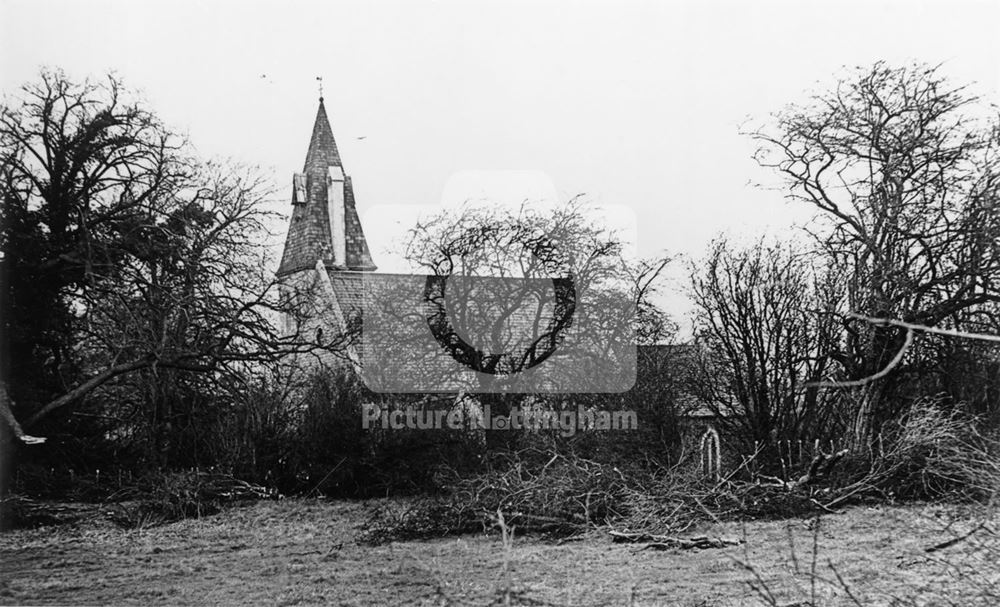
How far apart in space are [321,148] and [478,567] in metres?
11.0

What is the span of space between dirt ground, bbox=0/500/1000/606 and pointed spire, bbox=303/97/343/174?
7.08m

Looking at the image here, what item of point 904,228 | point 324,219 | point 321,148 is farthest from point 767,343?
point 324,219

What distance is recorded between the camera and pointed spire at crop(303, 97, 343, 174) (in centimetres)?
1429

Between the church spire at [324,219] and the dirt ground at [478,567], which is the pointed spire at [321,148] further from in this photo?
the dirt ground at [478,567]

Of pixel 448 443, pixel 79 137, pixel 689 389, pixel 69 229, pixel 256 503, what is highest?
pixel 79 137

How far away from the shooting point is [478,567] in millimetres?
7145

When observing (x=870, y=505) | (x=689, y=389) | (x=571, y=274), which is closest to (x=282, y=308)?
(x=571, y=274)

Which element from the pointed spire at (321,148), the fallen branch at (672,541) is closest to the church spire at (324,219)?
the pointed spire at (321,148)

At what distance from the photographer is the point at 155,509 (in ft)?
35.5

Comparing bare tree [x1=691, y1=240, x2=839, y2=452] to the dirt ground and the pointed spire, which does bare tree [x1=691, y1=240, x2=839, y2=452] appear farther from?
the pointed spire

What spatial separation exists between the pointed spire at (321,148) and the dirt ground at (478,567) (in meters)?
7.08

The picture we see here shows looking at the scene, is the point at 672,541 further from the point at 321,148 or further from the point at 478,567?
the point at 321,148

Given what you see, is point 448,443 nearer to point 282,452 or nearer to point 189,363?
point 282,452

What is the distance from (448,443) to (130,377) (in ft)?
17.7
